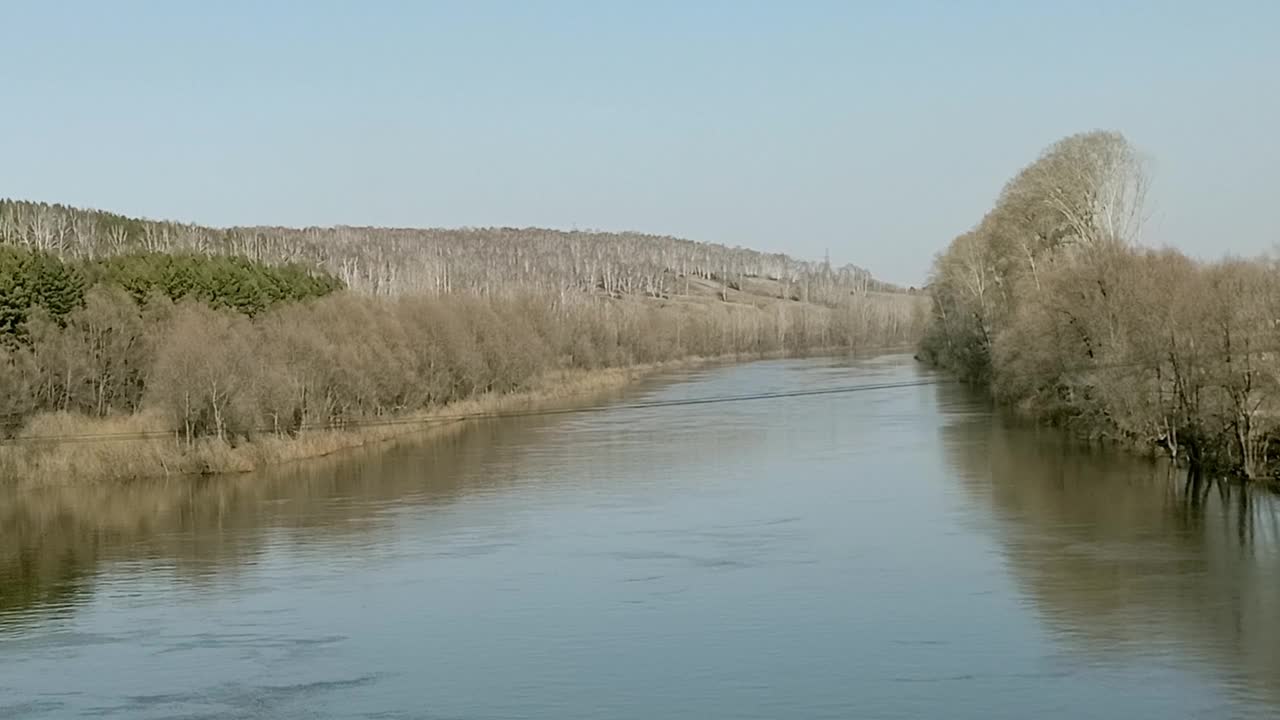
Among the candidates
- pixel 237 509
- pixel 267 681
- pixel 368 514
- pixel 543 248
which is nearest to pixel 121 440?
pixel 237 509

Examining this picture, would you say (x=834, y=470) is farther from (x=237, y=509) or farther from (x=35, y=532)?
(x=35, y=532)

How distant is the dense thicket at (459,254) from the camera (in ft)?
315

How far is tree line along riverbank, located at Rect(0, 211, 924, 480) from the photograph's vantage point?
4016 centimetres

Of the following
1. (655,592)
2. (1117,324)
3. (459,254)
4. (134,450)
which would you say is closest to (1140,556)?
(655,592)

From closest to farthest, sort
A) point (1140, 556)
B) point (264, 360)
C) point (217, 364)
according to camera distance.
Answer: point (1140, 556) < point (217, 364) < point (264, 360)

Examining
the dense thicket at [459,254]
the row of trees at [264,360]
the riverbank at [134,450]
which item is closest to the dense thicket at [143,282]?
the row of trees at [264,360]

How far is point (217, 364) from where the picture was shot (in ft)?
134

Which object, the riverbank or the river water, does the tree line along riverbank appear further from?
the river water

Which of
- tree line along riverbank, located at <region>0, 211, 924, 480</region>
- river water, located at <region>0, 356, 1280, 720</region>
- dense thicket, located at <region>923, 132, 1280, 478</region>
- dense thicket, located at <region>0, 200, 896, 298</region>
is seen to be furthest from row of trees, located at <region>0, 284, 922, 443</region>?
dense thicket, located at <region>923, 132, 1280, 478</region>

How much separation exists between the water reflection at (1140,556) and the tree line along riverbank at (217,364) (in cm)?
1969

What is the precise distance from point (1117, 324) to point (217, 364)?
24.0m

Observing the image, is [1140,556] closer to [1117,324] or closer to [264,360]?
[1117,324]

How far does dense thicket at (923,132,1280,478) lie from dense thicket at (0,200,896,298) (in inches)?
1484

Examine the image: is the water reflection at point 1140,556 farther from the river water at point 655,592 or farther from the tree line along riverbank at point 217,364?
the tree line along riverbank at point 217,364
